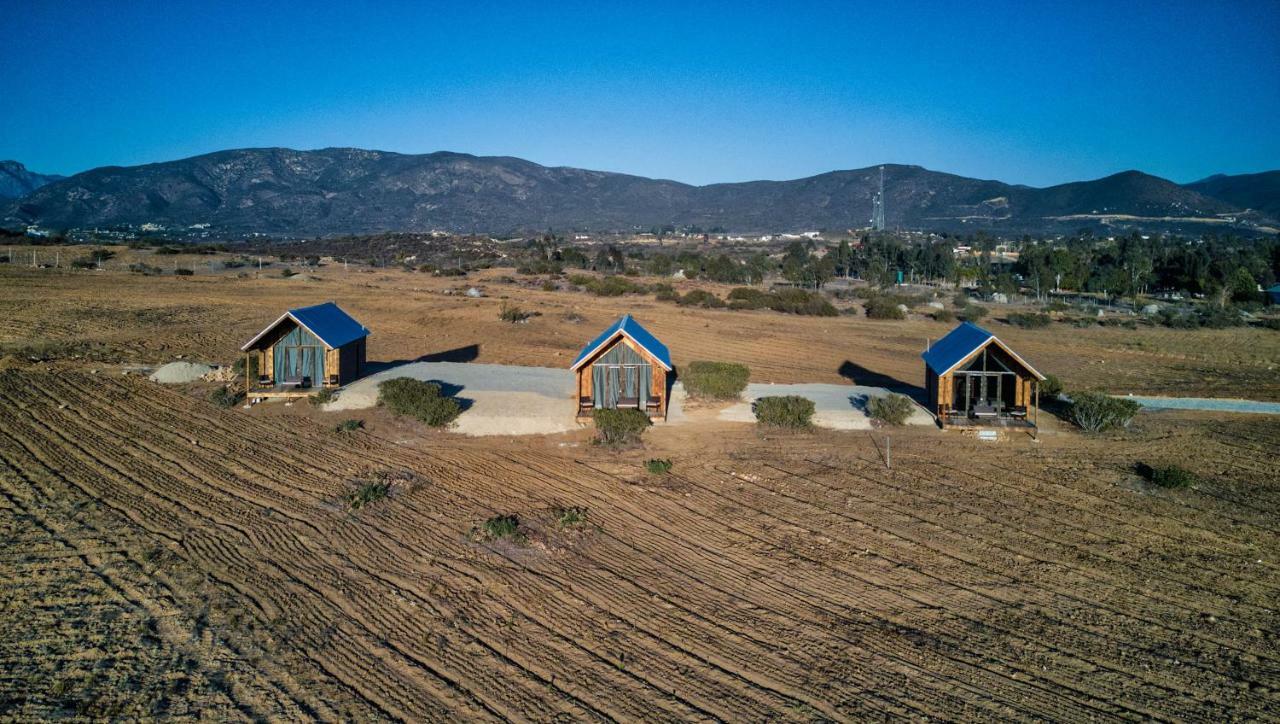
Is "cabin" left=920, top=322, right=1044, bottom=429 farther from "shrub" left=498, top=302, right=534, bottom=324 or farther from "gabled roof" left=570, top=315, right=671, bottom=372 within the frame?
"shrub" left=498, top=302, right=534, bottom=324

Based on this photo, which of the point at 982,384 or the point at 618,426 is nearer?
the point at 618,426

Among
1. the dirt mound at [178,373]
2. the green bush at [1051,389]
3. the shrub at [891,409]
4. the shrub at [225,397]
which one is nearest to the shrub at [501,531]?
the shrub at [891,409]

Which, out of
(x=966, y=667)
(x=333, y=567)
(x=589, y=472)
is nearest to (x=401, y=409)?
(x=589, y=472)

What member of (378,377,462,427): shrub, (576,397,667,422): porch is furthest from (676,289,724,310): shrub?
(378,377,462,427): shrub

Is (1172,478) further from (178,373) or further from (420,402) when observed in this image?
(178,373)

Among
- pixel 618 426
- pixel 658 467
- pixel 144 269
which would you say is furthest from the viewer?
pixel 144 269

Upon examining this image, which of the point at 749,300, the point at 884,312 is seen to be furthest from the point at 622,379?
the point at 749,300
